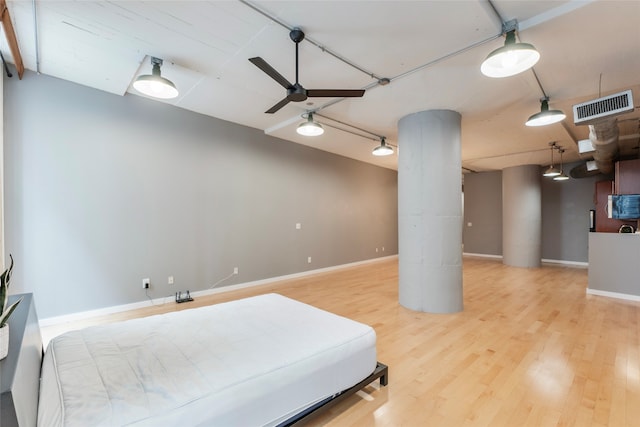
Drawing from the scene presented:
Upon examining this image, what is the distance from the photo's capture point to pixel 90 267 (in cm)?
366

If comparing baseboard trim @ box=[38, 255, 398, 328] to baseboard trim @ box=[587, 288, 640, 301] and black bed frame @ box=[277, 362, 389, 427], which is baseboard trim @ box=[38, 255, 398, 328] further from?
baseboard trim @ box=[587, 288, 640, 301]

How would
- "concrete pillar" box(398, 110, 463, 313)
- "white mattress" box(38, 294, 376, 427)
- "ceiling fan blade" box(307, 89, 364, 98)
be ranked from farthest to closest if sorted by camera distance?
"concrete pillar" box(398, 110, 463, 313) < "ceiling fan blade" box(307, 89, 364, 98) < "white mattress" box(38, 294, 376, 427)

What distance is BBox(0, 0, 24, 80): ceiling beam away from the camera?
224cm

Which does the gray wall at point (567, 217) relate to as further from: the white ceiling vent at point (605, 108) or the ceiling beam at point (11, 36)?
the ceiling beam at point (11, 36)

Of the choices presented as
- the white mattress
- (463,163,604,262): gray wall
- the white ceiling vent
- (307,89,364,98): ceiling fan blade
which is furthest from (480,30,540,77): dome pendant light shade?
(463,163,604,262): gray wall

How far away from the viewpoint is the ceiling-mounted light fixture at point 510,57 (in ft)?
6.64

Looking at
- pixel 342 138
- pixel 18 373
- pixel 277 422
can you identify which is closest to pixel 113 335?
pixel 18 373

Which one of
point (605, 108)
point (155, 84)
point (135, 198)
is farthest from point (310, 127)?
point (605, 108)

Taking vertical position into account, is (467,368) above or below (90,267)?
below

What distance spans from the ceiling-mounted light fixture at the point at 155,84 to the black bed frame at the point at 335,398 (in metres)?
3.09

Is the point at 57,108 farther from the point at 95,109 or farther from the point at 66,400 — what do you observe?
the point at 66,400

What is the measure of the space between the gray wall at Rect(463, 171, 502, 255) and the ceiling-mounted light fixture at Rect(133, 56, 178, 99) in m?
9.44

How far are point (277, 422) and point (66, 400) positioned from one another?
1.02 m

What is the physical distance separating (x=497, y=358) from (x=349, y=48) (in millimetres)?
3353
